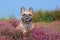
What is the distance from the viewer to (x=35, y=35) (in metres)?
10.7

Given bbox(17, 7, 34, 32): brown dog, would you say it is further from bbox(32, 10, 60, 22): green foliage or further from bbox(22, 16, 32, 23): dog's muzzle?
bbox(32, 10, 60, 22): green foliage

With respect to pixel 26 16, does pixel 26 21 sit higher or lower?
lower

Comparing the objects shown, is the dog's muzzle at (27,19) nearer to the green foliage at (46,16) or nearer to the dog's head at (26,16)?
the dog's head at (26,16)

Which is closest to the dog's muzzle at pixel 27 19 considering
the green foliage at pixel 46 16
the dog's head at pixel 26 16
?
the dog's head at pixel 26 16

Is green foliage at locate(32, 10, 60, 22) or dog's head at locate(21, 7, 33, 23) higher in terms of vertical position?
dog's head at locate(21, 7, 33, 23)

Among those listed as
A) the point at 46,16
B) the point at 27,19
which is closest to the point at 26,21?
the point at 27,19

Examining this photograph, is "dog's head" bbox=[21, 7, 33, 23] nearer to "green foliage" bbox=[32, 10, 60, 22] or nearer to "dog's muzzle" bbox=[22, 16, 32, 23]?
"dog's muzzle" bbox=[22, 16, 32, 23]

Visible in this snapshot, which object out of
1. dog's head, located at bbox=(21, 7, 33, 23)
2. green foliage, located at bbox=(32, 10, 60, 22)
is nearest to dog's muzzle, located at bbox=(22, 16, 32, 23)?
dog's head, located at bbox=(21, 7, 33, 23)

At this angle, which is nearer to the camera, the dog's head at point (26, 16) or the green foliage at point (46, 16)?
the dog's head at point (26, 16)

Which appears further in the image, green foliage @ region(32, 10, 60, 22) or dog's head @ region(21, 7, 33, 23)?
green foliage @ region(32, 10, 60, 22)

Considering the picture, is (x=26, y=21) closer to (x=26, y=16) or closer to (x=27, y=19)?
(x=27, y=19)

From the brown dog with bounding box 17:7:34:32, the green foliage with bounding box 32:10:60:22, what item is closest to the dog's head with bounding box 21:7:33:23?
the brown dog with bounding box 17:7:34:32

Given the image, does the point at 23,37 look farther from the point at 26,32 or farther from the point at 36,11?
the point at 36,11

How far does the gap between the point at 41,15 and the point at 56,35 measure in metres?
9.19
